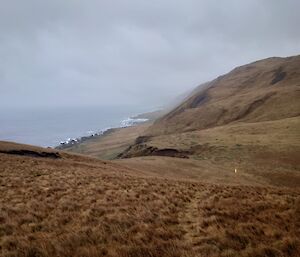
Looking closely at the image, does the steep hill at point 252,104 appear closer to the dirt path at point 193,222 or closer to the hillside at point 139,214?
the hillside at point 139,214

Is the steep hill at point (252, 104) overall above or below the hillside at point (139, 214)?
above

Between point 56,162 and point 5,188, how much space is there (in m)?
11.8

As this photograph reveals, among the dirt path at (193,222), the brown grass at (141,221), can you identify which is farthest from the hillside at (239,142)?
the dirt path at (193,222)

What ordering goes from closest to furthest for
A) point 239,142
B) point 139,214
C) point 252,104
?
point 139,214 < point 239,142 < point 252,104

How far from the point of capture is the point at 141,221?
11094mm

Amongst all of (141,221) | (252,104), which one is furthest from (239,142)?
(141,221)

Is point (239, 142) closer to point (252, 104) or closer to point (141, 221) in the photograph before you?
point (252, 104)

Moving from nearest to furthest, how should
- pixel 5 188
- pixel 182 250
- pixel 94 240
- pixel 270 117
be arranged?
pixel 182 250
pixel 94 240
pixel 5 188
pixel 270 117

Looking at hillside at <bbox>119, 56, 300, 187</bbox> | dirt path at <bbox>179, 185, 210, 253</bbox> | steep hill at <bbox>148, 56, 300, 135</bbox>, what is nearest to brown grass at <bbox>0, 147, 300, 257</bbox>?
dirt path at <bbox>179, 185, 210, 253</bbox>

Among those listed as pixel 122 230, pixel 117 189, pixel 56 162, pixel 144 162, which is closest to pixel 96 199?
pixel 117 189

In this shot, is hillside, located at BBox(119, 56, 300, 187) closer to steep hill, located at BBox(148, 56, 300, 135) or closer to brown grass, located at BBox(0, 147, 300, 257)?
steep hill, located at BBox(148, 56, 300, 135)

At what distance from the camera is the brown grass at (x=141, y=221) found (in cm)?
859

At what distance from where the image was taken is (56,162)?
28953 mm

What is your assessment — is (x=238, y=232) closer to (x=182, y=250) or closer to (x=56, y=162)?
(x=182, y=250)
